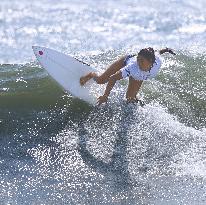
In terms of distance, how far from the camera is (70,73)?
11.1 m

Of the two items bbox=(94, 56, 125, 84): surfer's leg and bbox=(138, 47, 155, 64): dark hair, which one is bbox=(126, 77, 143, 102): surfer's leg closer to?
bbox=(94, 56, 125, 84): surfer's leg

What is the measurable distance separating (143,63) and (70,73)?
2107mm

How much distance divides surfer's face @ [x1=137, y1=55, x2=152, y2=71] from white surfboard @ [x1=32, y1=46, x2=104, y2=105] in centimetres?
164

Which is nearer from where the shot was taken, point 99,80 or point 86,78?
point 99,80

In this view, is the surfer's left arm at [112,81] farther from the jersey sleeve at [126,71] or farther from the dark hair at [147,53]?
the dark hair at [147,53]

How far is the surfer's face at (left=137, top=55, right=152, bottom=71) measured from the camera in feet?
31.0

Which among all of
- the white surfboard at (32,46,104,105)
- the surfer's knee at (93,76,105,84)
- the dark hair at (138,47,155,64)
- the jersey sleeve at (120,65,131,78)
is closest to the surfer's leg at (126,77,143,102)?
the jersey sleeve at (120,65,131,78)

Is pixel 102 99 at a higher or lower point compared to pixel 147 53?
lower

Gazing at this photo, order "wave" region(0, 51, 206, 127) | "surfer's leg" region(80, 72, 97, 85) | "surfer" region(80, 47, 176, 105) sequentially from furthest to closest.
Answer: "wave" region(0, 51, 206, 127), "surfer's leg" region(80, 72, 97, 85), "surfer" region(80, 47, 176, 105)

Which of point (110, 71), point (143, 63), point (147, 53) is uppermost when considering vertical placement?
point (147, 53)

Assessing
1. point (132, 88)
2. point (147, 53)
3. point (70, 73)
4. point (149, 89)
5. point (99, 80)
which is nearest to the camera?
point (147, 53)

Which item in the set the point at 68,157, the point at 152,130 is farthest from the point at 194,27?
the point at 68,157

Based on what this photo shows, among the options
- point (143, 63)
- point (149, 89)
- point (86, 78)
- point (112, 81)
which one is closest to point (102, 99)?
point (112, 81)

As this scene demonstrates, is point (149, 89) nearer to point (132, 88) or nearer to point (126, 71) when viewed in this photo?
point (132, 88)
